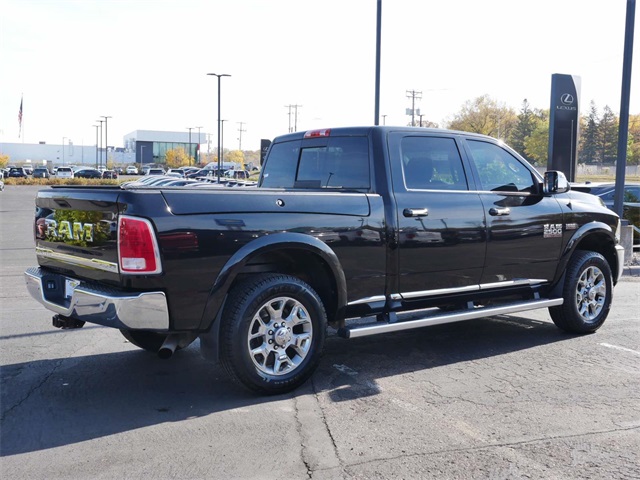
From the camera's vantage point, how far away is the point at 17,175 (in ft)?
228

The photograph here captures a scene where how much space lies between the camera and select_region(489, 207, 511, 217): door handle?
20.4ft

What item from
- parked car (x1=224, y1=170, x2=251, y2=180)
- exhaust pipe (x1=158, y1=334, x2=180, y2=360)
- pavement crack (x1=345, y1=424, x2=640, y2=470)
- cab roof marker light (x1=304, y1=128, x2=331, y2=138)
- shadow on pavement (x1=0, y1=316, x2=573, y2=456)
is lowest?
shadow on pavement (x1=0, y1=316, x2=573, y2=456)

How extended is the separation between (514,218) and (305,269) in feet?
7.39

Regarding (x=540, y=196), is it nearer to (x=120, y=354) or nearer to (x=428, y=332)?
(x=428, y=332)

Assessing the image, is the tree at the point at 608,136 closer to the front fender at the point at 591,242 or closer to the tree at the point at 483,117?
the tree at the point at 483,117

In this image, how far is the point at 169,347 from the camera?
4.71 m

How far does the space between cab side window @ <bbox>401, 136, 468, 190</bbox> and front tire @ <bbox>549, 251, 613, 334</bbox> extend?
1.72m

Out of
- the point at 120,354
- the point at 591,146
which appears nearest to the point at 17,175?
the point at 120,354

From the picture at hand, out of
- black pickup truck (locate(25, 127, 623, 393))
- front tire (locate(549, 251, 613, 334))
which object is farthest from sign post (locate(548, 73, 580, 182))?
black pickup truck (locate(25, 127, 623, 393))

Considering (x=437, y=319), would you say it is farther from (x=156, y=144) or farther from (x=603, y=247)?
(x=156, y=144)

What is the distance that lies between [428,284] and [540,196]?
1.77 m

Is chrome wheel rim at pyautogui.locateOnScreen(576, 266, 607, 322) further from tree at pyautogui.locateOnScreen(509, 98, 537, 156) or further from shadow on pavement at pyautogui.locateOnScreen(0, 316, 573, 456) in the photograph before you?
tree at pyautogui.locateOnScreen(509, 98, 537, 156)

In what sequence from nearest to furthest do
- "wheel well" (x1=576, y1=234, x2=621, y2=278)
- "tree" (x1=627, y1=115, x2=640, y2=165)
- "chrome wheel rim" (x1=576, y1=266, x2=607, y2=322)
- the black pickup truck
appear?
the black pickup truck, "chrome wheel rim" (x1=576, y1=266, x2=607, y2=322), "wheel well" (x1=576, y1=234, x2=621, y2=278), "tree" (x1=627, y1=115, x2=640, y2=165)

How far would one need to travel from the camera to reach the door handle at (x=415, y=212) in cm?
562
